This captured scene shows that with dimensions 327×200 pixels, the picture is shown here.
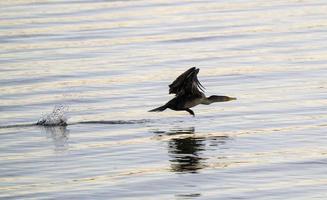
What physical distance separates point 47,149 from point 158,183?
2434 mm

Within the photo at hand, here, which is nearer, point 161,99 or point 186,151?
point 186,151

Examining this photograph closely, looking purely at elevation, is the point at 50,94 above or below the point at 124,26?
below

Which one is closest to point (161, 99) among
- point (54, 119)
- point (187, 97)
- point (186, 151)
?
point (187, 97)

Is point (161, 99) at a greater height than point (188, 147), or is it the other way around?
point (161, 99)

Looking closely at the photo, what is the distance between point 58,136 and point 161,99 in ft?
9.42

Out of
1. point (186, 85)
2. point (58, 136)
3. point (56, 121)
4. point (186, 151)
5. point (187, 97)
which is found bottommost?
point (186, 151)

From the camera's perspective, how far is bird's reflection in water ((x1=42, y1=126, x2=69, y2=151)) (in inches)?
562

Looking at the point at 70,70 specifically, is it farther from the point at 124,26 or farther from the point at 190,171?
the point at 190,171

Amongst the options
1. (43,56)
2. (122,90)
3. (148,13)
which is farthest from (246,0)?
(122,90)

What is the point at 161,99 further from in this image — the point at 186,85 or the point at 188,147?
the point at 188,147

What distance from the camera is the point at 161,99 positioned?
17500mm

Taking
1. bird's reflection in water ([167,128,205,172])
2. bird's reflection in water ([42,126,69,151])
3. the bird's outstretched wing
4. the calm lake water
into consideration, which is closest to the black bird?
the bird's outstretched wing

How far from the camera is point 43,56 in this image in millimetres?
21531

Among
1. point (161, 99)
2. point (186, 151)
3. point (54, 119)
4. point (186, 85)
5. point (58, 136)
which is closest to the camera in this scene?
point (186, 151)
